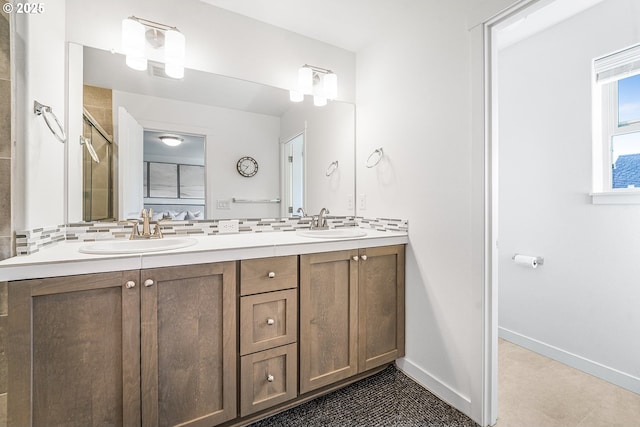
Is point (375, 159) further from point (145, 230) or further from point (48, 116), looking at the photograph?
point (48, 116)

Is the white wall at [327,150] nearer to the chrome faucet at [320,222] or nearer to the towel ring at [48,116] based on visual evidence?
the chrome faucet at [320,222]

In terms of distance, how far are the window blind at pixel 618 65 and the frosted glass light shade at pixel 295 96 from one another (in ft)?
6.42

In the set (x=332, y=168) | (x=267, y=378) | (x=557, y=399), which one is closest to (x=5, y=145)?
(x=267, y=378)

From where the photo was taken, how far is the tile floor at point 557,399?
4.77ft

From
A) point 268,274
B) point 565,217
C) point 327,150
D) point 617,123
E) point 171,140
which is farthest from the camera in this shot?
point 327,150

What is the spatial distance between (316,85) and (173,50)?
3.16 ft

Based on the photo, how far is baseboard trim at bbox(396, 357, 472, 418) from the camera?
1529 mm

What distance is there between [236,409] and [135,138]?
1541 mm

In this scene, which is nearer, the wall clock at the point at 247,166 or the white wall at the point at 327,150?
the wall clock at the point at 247,166

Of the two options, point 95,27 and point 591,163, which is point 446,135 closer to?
point 591,163

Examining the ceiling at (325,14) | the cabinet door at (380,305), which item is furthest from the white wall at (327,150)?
the cabinet door at (380,305)

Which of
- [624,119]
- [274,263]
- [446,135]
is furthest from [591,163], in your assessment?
[274,263]

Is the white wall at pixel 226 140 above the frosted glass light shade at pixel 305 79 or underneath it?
underneath

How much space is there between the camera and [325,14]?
6.23 ft
